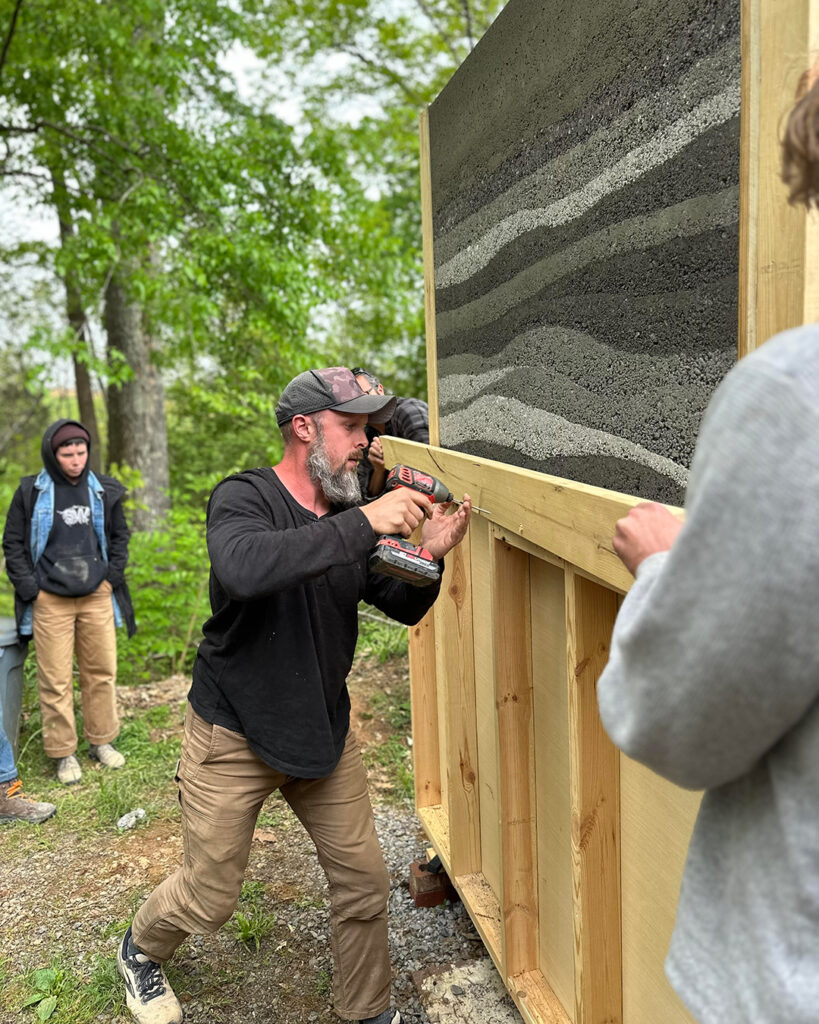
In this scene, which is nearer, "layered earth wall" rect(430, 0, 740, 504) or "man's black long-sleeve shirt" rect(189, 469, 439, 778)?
"layered earth wall" rect(430, 0, 740, 504)

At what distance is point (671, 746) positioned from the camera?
1.04 m

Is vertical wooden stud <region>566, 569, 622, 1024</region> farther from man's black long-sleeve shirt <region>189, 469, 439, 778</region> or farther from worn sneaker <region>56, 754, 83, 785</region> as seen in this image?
worn sneaker <region>56, 754, 83, 785</region>

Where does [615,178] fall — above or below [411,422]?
above

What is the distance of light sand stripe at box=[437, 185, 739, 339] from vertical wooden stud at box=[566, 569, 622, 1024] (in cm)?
77

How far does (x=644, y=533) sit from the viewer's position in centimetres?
126

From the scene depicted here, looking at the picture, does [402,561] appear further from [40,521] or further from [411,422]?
[40,521]

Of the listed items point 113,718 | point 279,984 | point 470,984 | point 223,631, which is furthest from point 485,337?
point 113,718

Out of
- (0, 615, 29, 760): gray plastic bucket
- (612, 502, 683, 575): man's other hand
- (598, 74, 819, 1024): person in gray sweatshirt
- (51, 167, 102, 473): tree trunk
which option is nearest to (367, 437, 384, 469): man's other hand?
(0, 615, 29, 760): gray plastic bucket

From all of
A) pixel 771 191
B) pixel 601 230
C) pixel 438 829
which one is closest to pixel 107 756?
pixel 438 829

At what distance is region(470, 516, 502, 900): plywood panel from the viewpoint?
3.01 m

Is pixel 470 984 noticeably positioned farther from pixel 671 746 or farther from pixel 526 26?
pixel 526 26

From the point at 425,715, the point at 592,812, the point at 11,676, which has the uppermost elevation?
the point at 592,812

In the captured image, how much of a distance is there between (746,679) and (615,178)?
4.19 ft

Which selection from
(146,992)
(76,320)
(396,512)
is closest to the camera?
(396,512)
